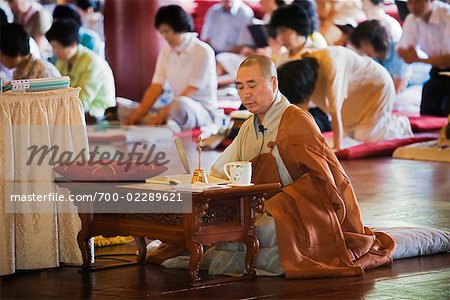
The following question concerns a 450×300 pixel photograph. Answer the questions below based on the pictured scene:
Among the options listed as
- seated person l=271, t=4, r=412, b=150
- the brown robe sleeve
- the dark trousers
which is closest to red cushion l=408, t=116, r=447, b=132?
the dark trousers

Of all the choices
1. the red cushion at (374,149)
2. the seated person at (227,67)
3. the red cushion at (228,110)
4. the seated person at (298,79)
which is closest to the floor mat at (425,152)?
the red cushion at (374,149)

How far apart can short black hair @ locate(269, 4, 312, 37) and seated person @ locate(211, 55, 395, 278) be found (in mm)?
4156

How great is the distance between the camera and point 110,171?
470 cm

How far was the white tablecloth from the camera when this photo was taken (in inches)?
188

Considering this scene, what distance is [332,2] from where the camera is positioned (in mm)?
13195

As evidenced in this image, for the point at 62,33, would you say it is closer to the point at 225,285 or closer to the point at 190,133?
the point at 190,133

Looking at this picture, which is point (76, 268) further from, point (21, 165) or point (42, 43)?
point (42, 43)

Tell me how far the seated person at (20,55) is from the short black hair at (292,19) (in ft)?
10.3

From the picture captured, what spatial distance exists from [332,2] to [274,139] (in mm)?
8662

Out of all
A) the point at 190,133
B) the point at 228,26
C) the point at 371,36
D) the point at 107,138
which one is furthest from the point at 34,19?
the point at 371,36

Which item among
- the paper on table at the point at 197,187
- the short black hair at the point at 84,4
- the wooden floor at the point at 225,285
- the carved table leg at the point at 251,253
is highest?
the short black hair at the point at 84,4

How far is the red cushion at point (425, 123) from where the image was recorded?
10.1 m

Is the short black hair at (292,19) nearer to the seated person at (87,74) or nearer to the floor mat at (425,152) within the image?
the floor mat at (425,152)

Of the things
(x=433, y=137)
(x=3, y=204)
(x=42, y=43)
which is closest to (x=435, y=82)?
(x=433, y=137)
